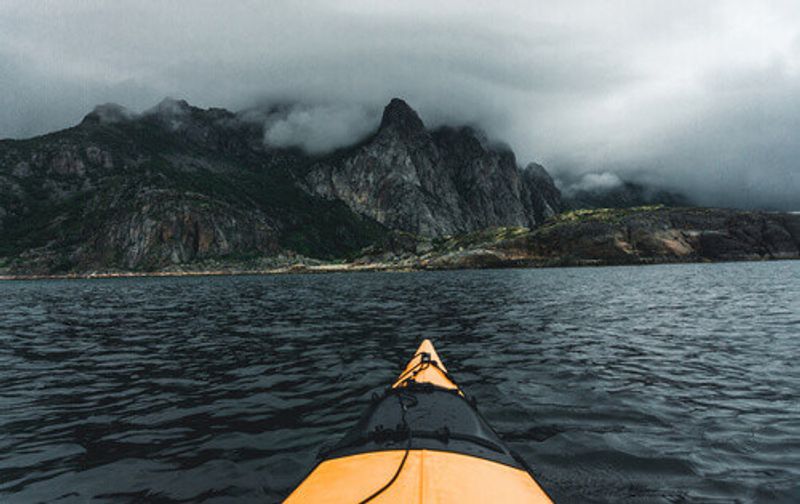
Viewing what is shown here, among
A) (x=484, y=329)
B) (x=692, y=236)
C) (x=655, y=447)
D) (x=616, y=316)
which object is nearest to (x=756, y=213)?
(x=692, y=236)

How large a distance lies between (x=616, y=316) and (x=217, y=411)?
801 inches

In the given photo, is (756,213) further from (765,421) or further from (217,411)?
(217,411)

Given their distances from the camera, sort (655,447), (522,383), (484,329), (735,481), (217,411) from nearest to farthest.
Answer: (735,481)
(655,447)
(217,411)
(522,383)
(484,329)

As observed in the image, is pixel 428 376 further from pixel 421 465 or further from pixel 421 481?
pixel 421 481

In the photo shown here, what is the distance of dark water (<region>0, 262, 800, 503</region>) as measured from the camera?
553cm

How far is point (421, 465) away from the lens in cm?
385

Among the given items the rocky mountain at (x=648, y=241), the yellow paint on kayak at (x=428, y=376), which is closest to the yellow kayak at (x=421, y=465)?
the yellow paint on kayak at (x=428, y=376)

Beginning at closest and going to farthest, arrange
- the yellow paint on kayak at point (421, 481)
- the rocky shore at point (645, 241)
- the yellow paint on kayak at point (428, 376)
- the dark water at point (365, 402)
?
1. the yellow paint on kayak at point (421, 481)
2. the dark water at point (365, 402)
3. the yellow paint on kayak at point (428, 376)
4. the rocky shore at point (645, 241)

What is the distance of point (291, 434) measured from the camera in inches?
279

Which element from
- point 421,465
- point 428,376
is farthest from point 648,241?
point 421,465

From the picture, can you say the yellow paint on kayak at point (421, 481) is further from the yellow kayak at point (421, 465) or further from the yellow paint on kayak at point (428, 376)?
the yellow paint on kayak at point (428, 376)

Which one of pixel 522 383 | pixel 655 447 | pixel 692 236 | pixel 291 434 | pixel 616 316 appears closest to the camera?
pixel 655 447

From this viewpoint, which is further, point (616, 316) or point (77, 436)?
point (616, 316)

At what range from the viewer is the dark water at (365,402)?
5527 mm
